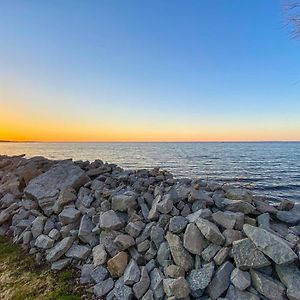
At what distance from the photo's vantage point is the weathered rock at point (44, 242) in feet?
21.5

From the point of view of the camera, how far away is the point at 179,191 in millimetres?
6316

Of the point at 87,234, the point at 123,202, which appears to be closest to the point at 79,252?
the point at 87,234

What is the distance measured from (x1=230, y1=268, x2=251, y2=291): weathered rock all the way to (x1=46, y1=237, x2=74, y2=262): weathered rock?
11.9ft

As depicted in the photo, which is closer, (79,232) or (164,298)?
(164,298)

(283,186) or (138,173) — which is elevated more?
(138,173)

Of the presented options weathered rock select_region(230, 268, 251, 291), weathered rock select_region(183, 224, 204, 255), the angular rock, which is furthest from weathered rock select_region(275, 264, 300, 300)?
the angular rock

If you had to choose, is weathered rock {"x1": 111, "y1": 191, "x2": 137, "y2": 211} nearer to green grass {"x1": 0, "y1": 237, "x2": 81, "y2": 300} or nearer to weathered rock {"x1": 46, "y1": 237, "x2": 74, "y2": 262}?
weathered rock {"x1": 46, "y1": 237, "x2": 74, "y2": 262}

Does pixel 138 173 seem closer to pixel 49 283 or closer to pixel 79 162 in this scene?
pixel 79 162

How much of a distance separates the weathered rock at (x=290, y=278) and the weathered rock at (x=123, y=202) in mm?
3296

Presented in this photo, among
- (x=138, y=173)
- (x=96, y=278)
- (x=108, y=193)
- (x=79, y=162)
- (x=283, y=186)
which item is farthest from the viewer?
(x=283, y=186)

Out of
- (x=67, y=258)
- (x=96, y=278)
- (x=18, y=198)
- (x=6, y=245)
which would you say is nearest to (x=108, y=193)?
(x=67, y=258)

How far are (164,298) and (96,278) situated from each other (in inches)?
57.3

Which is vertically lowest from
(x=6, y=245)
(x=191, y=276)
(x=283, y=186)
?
(x=283, y=186)

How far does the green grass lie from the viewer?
16.9 feet
